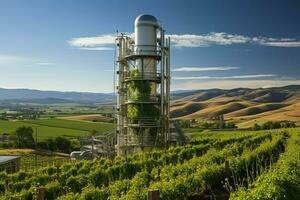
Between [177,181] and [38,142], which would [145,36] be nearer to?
[177,181]

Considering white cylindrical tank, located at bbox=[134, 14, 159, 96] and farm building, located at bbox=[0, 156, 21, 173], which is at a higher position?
white cylindrical tank, located at bbox=[134, 14, 159, 96]

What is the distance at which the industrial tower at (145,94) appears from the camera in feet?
134

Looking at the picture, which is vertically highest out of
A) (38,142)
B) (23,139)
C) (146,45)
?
(146,45)

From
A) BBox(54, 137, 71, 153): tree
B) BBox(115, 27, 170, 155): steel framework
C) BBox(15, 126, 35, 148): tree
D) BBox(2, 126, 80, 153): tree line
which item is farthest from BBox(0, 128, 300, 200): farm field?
BBox(15, 126, 35, 148): tree

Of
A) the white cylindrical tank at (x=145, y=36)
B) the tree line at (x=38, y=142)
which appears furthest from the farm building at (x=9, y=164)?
the tree line at (x=38, y=142)

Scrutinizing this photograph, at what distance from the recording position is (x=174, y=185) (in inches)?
637

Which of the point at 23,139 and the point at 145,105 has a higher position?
the point at 145,105

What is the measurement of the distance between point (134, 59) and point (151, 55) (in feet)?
6.53

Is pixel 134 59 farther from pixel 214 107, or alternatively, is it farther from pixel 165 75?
pixel 214 107

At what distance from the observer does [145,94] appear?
4119 cm

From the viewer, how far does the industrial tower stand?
4097cm

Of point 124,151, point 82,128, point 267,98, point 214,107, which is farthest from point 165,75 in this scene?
point 267,98

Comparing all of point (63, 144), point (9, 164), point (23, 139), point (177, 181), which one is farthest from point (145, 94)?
point (23, 139)

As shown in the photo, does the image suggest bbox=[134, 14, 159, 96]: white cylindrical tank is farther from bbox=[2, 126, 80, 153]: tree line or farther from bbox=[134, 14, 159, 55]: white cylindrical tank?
bbox=[2, 126, 80, 153]: tree line
